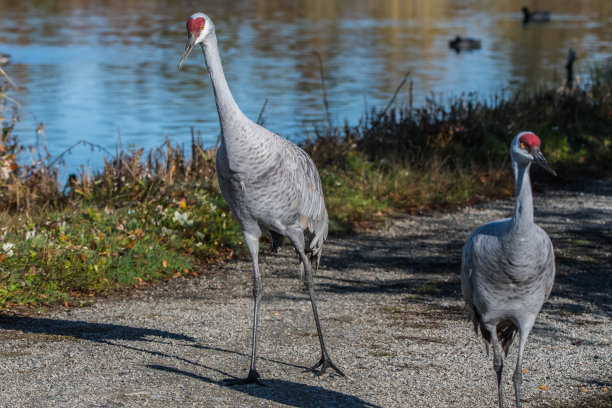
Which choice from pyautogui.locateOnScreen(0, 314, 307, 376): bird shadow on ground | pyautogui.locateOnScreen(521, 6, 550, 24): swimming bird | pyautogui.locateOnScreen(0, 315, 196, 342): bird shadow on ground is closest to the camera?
pyautogui.locateOnScreen(0, 314, 307, 376): bird shadow on ground

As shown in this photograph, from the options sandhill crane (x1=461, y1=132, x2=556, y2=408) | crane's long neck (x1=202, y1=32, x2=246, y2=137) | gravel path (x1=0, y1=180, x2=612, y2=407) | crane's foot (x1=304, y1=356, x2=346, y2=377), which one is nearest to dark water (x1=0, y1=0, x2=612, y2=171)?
gravel path (x1=0, y1=180, x2=612, y2=407)

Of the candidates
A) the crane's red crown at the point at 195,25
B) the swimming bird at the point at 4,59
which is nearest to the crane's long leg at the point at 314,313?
the crane's red crown at the point at 195,25

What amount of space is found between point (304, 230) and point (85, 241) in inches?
103

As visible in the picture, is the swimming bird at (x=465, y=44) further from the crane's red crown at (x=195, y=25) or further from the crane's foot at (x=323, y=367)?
the crane's red crown at (x=195, y=25)

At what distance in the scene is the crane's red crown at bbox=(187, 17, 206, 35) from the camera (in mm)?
5000

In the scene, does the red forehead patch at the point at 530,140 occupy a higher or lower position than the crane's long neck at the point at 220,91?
lower

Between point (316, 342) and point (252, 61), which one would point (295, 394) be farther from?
point (252, 61)

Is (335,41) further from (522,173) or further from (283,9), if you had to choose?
(522,173)

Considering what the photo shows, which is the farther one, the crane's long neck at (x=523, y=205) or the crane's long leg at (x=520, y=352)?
the crane's long leg at (x=520, y=352)

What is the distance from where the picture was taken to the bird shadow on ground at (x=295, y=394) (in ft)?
16.6

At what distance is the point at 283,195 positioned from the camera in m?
5.51

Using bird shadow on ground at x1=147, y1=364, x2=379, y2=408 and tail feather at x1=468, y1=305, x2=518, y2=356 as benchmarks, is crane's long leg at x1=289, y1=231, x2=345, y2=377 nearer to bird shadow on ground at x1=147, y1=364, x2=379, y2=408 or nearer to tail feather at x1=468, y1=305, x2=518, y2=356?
bird shadow on ground at x1=147, y1=364, x2=379, y2=408

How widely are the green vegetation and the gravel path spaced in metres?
0.41

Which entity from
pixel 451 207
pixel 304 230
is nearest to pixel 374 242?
pixel 451 207
